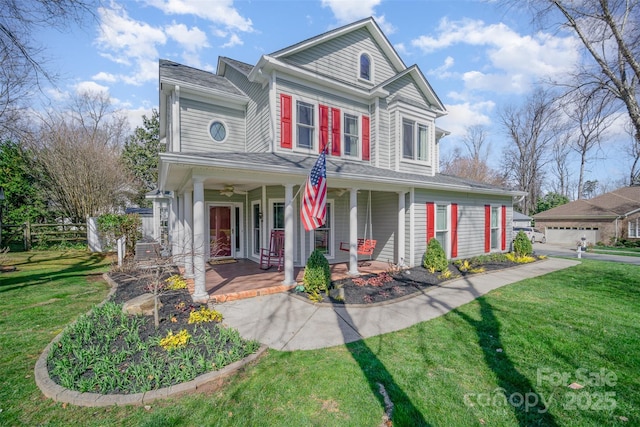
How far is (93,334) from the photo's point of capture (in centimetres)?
425

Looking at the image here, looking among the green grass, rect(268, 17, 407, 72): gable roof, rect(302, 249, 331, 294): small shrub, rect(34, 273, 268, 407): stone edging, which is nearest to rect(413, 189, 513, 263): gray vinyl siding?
the green grass

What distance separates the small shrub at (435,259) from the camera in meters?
8.45

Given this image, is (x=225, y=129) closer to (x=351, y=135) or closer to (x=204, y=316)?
(x=351, y=135)

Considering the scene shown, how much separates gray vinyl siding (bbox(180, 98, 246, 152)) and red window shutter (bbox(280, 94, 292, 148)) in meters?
2.13

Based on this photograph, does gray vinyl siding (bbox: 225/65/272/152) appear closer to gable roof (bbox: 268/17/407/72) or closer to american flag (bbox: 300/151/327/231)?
gable roof (bbox: 268/17/407/72)

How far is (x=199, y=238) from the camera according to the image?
18.5 ft

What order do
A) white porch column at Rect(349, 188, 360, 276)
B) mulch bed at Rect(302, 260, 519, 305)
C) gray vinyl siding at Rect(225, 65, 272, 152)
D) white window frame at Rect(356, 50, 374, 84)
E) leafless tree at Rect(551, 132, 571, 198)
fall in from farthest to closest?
leafless tree at Rect(551, 132, 571, 198) → white window frame at Rect(356, 50, 374, 84) → gray vinyl siding at Rect(225, 65, 272, 152) → white porch column at Rect(349, 188, 360, 276) → mulch bed at Rect(302, 260, 519, 305)

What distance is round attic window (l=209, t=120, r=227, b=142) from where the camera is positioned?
911cm

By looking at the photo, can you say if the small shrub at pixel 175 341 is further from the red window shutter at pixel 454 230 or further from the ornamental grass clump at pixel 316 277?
the red window shutter at pixel 454 230

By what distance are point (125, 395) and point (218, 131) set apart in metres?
7.99

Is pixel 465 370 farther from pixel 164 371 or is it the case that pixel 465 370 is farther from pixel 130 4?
pixel 130 4

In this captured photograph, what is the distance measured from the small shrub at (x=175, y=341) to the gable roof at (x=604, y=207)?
28977mm

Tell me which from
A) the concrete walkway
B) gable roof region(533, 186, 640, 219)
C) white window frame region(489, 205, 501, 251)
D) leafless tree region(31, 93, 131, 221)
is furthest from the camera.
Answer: gable roof region(533, 186, 640, 219)

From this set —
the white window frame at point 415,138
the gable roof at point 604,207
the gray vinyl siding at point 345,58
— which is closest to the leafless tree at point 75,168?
the gray vinyl siding at point 345,58
